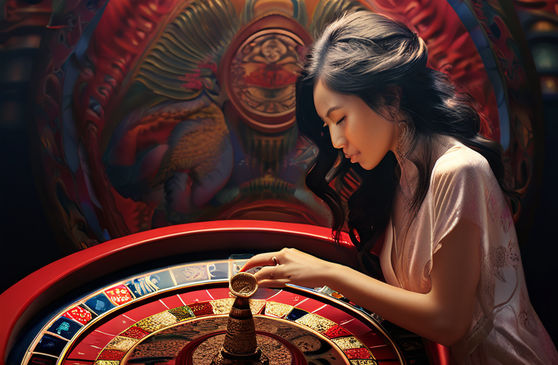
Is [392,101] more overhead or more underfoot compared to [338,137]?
more overhead

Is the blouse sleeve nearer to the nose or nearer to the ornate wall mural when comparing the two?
Answer: the nose

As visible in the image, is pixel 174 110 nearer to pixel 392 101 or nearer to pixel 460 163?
pixel 392 101

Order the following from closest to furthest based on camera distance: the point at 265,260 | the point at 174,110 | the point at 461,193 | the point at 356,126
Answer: the point at 461,193 → the point at 356,126 → the point at 265,260 → the point at 174,110

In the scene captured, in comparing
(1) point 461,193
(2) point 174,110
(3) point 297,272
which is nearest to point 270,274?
(3) point 297,272

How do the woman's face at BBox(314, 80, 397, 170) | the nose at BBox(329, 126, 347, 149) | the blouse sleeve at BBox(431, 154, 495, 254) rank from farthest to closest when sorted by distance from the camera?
1. the nose at BBox(329, 126, 347, 149)
2. the woman's face at BBox(314, 80, 397, 170)
3. the blouse sleeve at BBox(431, 154, 495, 254)

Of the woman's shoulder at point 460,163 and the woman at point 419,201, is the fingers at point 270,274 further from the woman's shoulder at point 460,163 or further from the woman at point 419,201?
the woman's shoulder at point 460,163

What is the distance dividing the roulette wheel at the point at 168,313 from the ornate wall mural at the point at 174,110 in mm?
1251

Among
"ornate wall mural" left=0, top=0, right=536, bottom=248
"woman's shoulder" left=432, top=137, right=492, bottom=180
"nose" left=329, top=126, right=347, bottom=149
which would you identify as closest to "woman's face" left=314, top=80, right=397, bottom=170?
"nose" left=329, top=126, right=347, bottom=149

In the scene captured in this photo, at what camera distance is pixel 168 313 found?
289 centimetres

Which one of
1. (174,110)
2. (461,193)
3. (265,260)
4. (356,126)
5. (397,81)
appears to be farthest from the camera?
(174,110)

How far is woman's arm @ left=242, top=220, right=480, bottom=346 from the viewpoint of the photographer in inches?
88.0

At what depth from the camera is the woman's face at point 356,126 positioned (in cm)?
262

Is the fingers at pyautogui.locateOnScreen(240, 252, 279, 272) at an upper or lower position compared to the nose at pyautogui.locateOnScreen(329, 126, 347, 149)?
lower

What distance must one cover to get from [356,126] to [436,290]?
3.07ft
